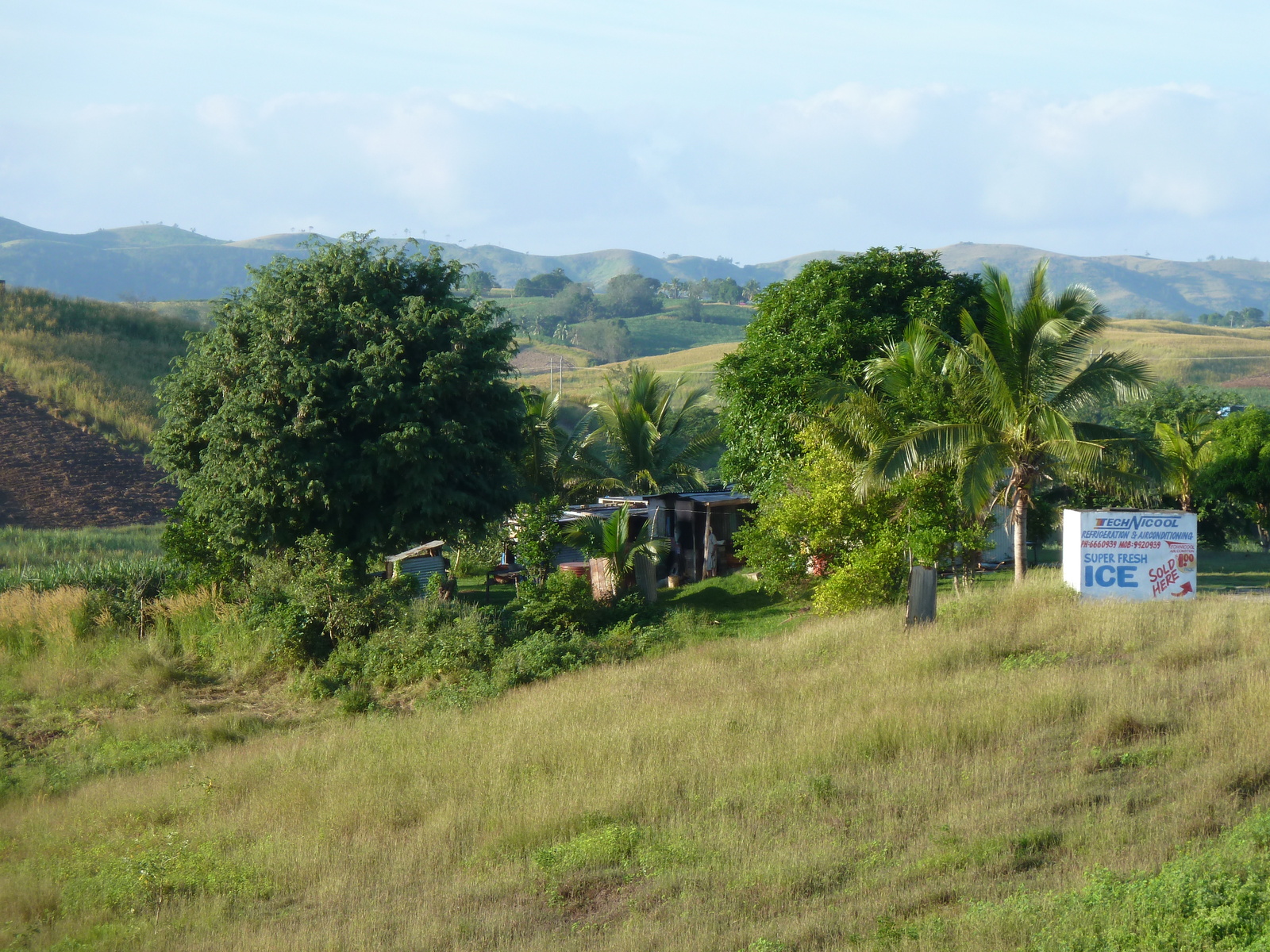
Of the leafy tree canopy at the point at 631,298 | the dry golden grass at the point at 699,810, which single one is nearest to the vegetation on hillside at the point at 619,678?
the dry golden grass at the point at 699,810

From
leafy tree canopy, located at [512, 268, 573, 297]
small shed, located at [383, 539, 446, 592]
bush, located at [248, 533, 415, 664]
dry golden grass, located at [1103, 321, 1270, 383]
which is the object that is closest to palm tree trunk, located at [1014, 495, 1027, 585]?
bush, located at [248, 533, 415, 664]

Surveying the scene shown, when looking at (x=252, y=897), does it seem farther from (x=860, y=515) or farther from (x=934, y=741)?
(x=860, y=515)

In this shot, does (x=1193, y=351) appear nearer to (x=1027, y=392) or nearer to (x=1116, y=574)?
(x=1027, y=392)

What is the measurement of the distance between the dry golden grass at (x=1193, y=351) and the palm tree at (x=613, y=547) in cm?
7324

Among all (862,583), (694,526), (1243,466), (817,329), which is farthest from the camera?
(1243,466)

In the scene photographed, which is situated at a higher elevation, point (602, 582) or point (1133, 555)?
point (1133, 555)

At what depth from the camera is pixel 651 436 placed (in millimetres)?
29281

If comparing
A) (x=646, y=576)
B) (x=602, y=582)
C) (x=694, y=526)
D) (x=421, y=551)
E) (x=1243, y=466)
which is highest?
(x=1243, y=466)

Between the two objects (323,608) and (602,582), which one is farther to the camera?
(602,582)

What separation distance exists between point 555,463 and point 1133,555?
15605mm

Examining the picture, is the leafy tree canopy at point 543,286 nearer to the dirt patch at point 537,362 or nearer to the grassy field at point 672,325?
the grassy field at point 672,325

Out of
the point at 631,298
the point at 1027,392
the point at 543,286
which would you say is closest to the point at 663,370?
the point at 631,298

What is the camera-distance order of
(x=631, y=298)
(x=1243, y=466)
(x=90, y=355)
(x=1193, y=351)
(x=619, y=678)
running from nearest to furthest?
(x=619, y=678)
(x=1243, y=466)
(x=90, y=355)
(x=1193, y=351)
(x=631, y=298)

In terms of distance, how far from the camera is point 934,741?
1011cm
